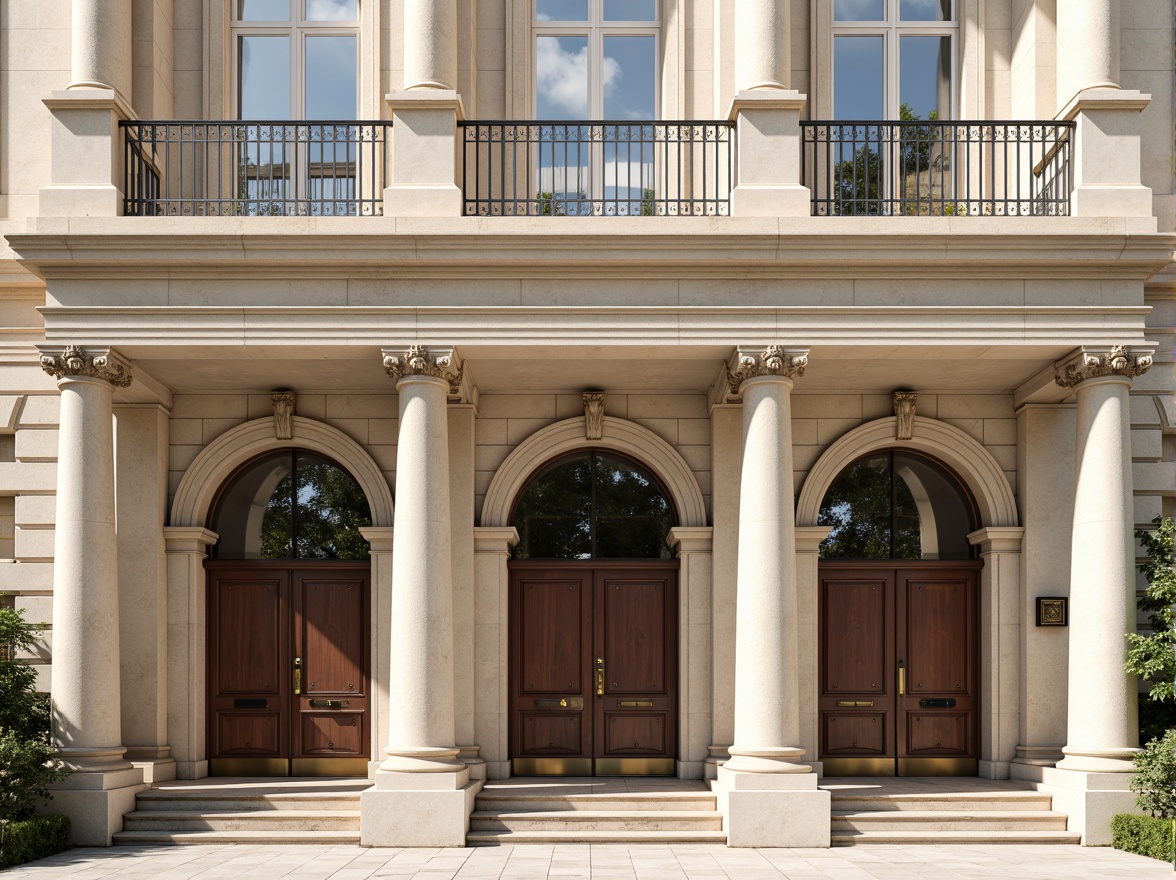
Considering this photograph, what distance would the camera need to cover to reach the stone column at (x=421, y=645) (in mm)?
13930

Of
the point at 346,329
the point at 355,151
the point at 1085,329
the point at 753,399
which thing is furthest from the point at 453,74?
the point at 1085,329

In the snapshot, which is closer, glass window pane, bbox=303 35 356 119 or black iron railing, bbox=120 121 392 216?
black iron railing, bbox=120 121 392 216

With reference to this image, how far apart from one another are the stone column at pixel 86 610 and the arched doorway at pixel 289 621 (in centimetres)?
259

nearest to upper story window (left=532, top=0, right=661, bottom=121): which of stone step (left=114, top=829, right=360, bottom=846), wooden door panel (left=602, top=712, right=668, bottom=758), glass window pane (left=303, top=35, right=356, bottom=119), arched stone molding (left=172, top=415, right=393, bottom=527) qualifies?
glass window pane (left=303, top=35, right=356, bottom=119)

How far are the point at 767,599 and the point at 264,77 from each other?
9.80 meters

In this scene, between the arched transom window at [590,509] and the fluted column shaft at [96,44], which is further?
the arched transom window at [590,509]

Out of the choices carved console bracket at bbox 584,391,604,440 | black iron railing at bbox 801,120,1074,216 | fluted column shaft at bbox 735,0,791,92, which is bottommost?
carved console bracket at bbox 584,391,604,440

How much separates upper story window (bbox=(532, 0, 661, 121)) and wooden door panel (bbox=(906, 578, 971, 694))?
7.61 metres

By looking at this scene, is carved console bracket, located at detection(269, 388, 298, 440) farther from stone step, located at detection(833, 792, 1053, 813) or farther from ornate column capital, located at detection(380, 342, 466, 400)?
stone step, located at detection(833, 792, 1053, 813)

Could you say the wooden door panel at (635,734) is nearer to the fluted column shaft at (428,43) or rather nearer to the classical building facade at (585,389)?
the classical building facade at (585,389)

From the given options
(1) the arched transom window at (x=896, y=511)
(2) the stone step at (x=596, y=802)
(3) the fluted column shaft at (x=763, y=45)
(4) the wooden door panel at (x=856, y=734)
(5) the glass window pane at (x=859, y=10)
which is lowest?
(2) the stone step at (x=596, y=802)

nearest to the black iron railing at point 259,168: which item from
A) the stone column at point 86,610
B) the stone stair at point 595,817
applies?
the stone column at point 86,610

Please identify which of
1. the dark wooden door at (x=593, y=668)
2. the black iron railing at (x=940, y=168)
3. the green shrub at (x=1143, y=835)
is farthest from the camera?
the dark wooden door at (x=593, y=668)

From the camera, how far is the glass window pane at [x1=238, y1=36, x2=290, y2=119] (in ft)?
56.6
